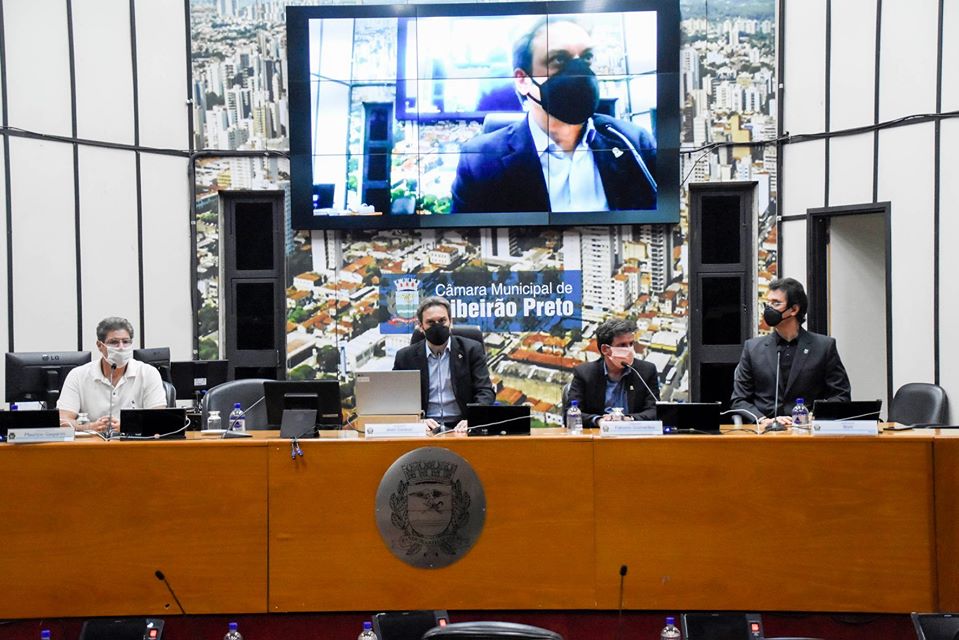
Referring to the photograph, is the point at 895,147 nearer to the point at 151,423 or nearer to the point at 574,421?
the point at 574,421

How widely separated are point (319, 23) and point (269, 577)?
221 inches

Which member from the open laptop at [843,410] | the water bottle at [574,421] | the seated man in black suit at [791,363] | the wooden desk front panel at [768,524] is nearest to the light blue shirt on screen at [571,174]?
the seated man in black suit at [791,363]

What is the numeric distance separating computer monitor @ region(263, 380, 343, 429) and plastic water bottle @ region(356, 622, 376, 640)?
1.05 meters

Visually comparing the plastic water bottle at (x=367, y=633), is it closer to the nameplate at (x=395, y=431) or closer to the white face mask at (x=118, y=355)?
the nameplate at (x=395, y=431)

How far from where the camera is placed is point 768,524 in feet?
11.3

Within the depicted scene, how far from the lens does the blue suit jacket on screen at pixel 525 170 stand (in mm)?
7836

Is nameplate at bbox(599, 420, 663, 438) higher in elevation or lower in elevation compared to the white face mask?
lower

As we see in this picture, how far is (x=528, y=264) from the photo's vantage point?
7969mm

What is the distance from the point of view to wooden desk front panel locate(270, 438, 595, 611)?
3480 millimetres

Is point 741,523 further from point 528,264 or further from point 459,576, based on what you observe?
point 528,264

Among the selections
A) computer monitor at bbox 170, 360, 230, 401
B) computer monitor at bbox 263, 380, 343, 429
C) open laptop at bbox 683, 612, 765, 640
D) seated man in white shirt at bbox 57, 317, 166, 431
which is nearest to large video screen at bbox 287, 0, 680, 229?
computer monitor at bbox 170, 360, 230, 401

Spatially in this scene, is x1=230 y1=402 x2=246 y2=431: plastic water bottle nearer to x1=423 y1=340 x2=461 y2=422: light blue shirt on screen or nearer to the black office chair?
x1=423 y1=340 x2=461 y2=422: light blue shirt on screen

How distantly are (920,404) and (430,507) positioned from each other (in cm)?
382

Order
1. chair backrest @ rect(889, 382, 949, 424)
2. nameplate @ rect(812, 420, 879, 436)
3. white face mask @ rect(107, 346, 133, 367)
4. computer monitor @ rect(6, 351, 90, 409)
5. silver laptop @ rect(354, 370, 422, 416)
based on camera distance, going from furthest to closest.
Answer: chair backrest @ rect(889, 382, 949, 424), computer monitor @ rect(6, 351, 90, 409), white face mask @ rect(107, 346, 133, 367), silver laptop @ rect(354, 370, 422, 416), nameplate @ rect(812, 420, 879, 436)
